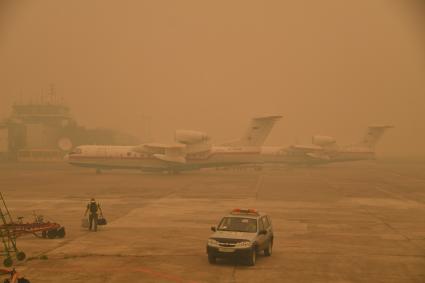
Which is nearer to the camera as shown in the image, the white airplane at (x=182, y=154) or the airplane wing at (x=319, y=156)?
the white airplane at (x=182, y=154)

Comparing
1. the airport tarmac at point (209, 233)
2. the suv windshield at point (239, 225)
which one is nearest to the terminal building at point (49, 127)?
the airport tarmac at point (209, 233)

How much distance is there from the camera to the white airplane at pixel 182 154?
215 feet

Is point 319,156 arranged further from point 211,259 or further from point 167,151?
point 211,259

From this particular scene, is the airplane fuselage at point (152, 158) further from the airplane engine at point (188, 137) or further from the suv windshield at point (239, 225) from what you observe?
the suv windshield at point (239, 225)

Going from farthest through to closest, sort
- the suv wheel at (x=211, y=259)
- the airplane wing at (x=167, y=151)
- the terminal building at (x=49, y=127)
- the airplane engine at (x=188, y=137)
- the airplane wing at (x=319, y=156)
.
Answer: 1. the terminal building at (x=49, y=127)
2. the airplane wing at (x=319, y=156)
3. the airplane engine at (x=188, y=137)
4. the airplane wing at (x=167, y=151)
5. the suv wheel at (x=211, y=259)

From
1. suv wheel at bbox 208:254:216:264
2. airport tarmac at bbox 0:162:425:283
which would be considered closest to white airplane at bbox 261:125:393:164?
airport tarmac at bbox 0:162:425:283

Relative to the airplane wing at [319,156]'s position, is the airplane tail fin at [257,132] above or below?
above

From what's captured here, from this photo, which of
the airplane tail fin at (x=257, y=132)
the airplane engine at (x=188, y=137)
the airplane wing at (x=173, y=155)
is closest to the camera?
the airplane wing at (x=173, y=155)

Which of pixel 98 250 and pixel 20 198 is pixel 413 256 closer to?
pixel 98 250

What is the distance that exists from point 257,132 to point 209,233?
1738 inches

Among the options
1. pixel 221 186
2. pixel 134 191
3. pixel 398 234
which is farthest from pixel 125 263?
pixel 221 186

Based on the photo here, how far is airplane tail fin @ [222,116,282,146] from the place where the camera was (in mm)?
67562

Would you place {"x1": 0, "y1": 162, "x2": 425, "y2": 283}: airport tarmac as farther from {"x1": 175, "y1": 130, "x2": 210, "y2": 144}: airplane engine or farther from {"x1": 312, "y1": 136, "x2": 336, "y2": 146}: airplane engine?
{"x1": 312, "y1": 136, "x2": 336, "y2": 146}: airplane engine

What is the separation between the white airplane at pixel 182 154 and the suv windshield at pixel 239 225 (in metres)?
46.0
